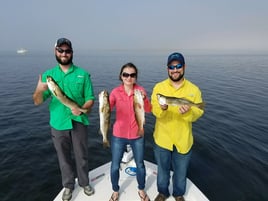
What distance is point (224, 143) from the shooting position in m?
10.8

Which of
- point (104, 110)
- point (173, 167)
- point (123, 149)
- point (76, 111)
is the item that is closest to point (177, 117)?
point (173, 167)

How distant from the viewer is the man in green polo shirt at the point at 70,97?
14.8 ft

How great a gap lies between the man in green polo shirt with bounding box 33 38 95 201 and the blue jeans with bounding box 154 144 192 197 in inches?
77.9

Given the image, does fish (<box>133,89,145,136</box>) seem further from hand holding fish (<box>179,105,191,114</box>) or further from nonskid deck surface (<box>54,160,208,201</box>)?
nonskid deck surface (<box>54,160,208,201</box>)

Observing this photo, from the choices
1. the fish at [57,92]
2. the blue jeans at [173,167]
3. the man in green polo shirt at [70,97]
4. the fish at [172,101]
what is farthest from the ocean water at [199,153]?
the fish at [172,101]

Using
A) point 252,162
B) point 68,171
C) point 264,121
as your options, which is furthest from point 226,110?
point 68,171

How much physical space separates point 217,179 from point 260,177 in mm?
1850

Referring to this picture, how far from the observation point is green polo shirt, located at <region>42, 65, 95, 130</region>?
4.62 metres

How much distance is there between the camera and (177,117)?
15.0 feet

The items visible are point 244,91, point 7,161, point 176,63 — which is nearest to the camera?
point 176,63

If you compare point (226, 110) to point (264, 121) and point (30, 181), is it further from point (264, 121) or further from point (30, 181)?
point (30, 181)

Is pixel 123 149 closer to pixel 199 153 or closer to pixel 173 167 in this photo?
pixel 173 167

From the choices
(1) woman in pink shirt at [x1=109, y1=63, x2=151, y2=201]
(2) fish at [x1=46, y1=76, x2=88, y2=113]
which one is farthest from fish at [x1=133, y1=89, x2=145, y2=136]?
(2) fish at [x1=46, y1=76, x2=88, y2=113]

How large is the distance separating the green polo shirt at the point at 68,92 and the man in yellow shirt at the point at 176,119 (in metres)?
1.72
